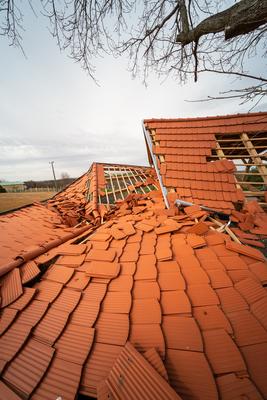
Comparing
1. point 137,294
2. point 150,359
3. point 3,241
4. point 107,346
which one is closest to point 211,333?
point 150,359

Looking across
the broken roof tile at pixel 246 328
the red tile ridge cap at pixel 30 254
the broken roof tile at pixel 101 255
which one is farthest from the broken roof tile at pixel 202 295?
the red tile ridge cap at pixel 30 254

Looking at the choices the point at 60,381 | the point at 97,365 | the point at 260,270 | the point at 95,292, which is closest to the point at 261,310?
the point at 260,270

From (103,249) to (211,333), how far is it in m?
1.57

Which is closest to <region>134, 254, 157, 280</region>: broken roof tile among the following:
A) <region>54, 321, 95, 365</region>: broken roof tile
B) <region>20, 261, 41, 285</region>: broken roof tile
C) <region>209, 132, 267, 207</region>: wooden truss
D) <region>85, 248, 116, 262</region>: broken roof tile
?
<region>85, 248, 116, 262</region>: broken roof tile

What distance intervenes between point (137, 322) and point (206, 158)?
4438mm

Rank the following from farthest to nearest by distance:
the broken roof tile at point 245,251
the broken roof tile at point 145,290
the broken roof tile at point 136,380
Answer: the broken roof tile at point 245,251 < the broken roof tile at point 145,290 < the broken roof tile at point 136,380

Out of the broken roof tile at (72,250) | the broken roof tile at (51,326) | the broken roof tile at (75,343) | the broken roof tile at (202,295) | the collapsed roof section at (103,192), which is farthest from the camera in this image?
the collapsed roof section at (103,192)

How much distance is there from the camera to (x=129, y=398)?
1033mm

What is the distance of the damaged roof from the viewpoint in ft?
3.76

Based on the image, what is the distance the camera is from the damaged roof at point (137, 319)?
3.76 ft

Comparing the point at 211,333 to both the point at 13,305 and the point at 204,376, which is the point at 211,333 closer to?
the point at 204,376

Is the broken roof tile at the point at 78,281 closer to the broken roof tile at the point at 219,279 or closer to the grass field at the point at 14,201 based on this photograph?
the broken roof tile at the point at 219,279

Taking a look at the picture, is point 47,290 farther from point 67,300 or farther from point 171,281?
point 171,281

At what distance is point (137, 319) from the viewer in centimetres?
157
